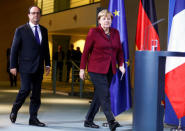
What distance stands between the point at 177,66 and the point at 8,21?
52.2ft

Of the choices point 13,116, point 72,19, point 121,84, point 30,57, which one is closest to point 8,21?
point 72,19

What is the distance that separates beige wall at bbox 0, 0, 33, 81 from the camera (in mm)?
20453

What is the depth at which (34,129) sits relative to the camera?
18.2 feet

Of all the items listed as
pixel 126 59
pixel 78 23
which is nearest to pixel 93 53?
pixel 126 59

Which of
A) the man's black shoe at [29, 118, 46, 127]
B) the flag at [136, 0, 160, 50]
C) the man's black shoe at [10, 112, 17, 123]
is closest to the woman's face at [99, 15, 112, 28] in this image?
the flag at [136, 0, 160, 50]

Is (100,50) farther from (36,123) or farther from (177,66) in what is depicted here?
(36,123)

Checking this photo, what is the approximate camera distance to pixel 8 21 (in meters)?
20.7

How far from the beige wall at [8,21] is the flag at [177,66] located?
1540 centimetres

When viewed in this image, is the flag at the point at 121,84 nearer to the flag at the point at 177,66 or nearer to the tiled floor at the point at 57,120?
the tiled floor at the point at 57,120

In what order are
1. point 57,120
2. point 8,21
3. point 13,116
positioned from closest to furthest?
point 13,116, point 57,120, point 8,21

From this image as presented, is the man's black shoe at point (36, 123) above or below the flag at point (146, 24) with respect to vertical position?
below

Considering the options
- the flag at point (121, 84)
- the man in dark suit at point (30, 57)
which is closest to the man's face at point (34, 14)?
the man in dark suit at point (30, 57)

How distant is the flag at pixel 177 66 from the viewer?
5.76 meters

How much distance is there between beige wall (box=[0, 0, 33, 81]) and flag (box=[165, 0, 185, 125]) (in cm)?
1540
